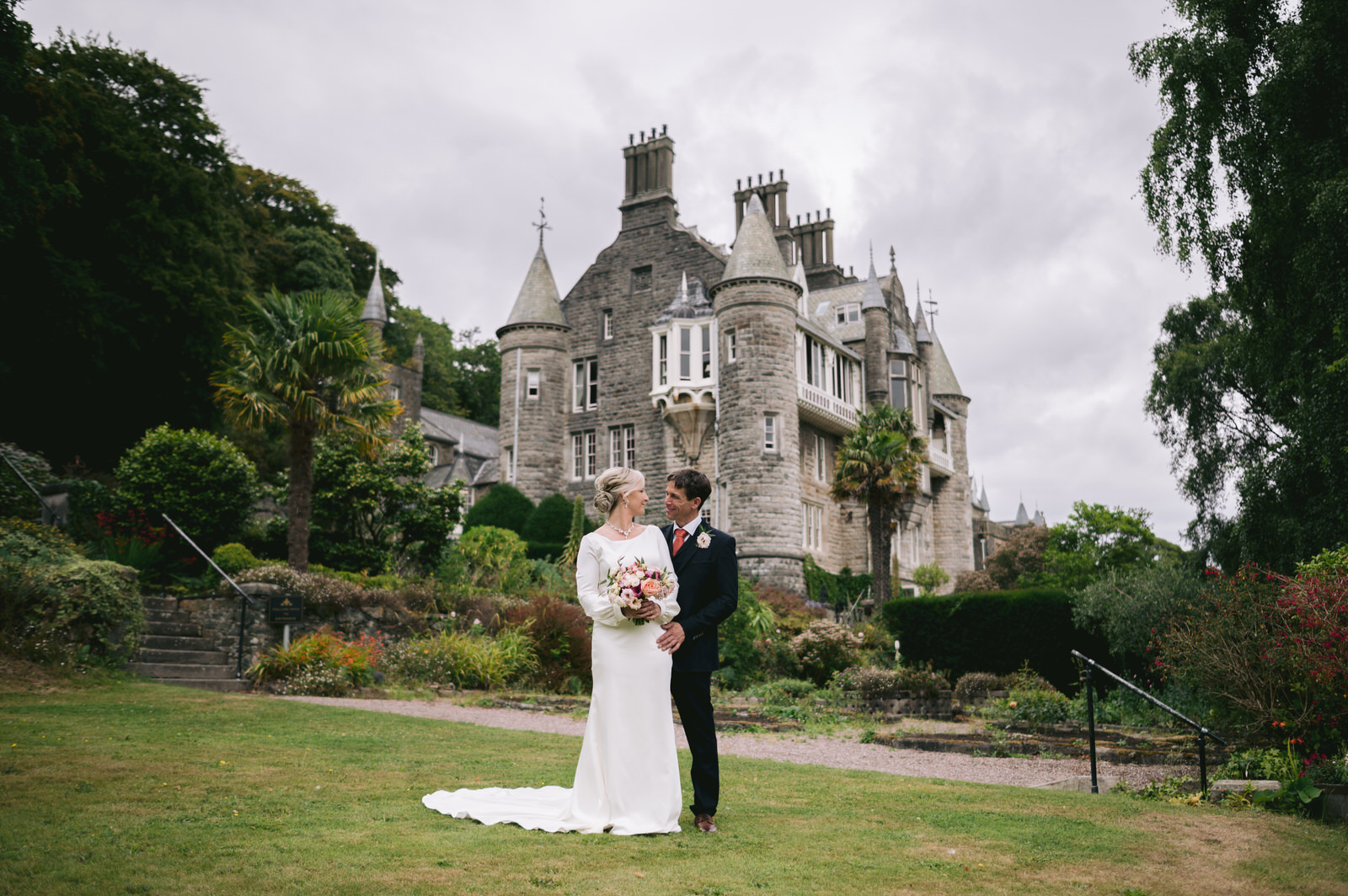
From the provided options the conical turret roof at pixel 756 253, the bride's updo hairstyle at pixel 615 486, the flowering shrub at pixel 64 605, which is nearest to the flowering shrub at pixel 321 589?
the flowering shrub at pixel 64 605

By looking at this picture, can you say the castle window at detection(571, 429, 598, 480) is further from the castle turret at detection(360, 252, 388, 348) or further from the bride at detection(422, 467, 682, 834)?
the bride at detection(422, 467, 682, 834)

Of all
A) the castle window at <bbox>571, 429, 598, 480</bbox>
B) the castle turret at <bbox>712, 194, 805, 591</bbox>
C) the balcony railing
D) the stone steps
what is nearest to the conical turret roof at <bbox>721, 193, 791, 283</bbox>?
the castle turret at <bbox>712, 194, 805, 591</bbox>

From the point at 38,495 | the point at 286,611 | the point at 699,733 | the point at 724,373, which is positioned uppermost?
the point at 724,373

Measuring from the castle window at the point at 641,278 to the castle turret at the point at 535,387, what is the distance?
3123mm

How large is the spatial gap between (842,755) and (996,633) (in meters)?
11.3

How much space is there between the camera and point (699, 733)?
5.55 metres

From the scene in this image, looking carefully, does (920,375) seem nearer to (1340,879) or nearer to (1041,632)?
(1041,632)

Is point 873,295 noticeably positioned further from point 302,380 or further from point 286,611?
point 286,611

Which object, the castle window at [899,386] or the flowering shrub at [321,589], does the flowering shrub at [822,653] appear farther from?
the castle window at [899,386]

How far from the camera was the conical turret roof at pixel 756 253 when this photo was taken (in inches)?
1270

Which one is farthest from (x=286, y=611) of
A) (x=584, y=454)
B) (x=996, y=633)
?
(x=584, y=454)

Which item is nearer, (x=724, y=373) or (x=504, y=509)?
(x=724, y=373)

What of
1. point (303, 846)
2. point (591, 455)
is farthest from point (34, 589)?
point (591, 455)

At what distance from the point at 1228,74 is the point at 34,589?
19.7 metres
